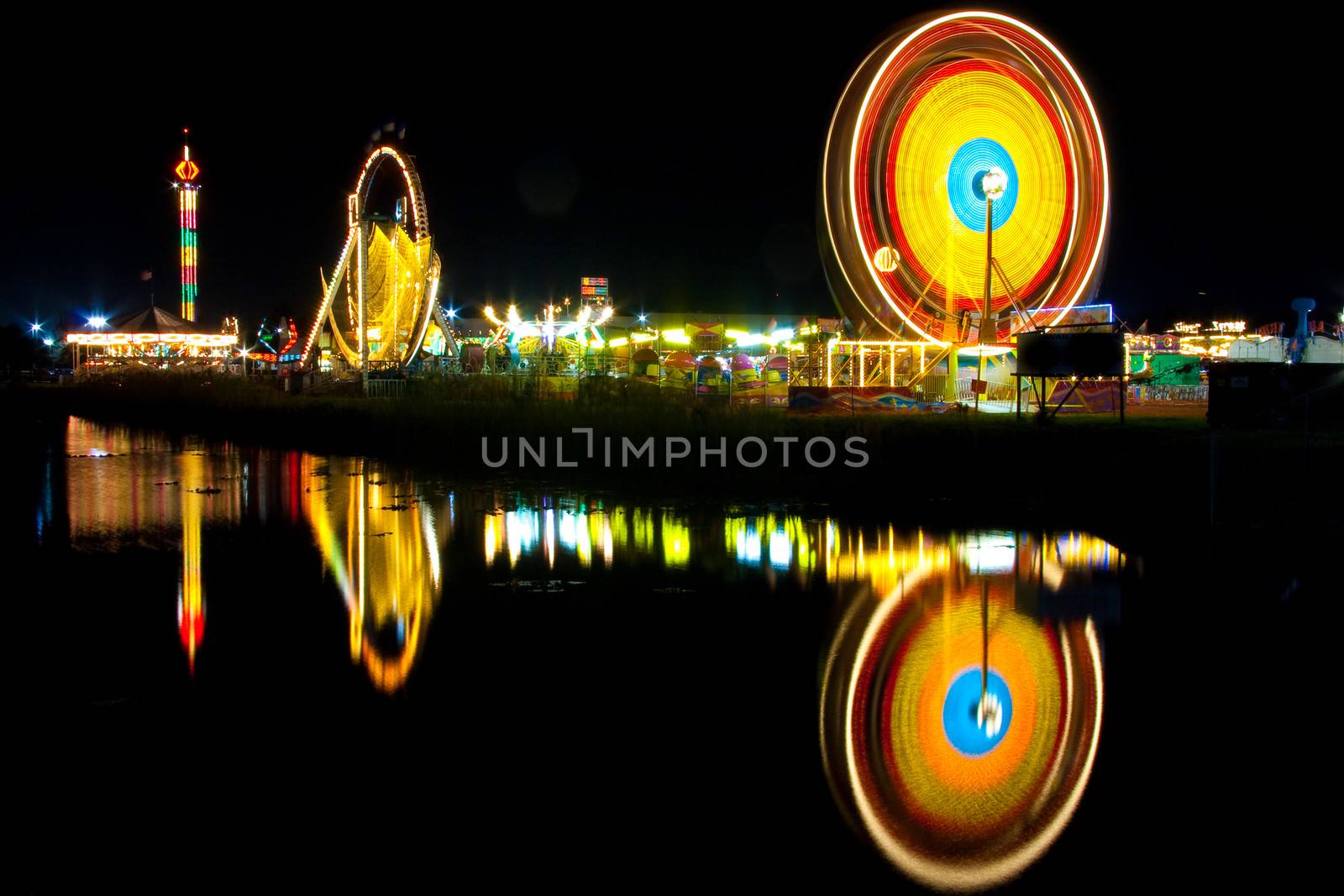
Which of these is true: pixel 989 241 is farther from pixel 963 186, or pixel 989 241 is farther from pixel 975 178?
pixel 975 178

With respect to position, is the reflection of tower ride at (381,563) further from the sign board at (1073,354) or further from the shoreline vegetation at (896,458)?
the sign board at (1073,354)

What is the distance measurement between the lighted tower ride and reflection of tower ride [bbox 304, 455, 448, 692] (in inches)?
3507

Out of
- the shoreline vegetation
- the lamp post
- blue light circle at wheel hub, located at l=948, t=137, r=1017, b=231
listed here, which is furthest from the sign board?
blue light circle at wheel hub, located at l=948, t=137, r=1017, b=231

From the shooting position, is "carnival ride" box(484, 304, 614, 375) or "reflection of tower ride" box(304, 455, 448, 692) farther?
"carnival ride" box(484, 304, 614, 375)

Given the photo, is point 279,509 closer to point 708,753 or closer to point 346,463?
point 346,463

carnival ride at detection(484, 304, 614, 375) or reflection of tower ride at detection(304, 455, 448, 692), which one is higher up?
carnival ride at detection(484, 304, 614, 375)

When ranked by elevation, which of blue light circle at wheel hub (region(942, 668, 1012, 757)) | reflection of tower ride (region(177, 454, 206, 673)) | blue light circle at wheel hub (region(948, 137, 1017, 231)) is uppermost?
blue light circle at wheel hub (region(948, 137, 1017, 231))

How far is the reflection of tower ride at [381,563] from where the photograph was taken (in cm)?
758

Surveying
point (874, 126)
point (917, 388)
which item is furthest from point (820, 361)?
point (874, 126)

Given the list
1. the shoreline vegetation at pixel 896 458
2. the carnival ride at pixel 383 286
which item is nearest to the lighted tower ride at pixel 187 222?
the carnival ride at pixel 383 286

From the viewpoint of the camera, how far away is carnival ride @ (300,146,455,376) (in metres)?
54.1

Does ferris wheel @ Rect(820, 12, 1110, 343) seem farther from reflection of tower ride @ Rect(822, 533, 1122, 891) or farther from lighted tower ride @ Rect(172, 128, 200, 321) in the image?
lighted tower ride @ Rect(172, 128, 200, 321)

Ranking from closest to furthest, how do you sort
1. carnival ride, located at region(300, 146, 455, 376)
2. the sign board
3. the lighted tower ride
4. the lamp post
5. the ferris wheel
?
the sign board, the ferris wheel, the lamp post, carnival ride, located at region(300, 146, 455, 376), the lighted tower ride

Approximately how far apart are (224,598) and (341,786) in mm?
4784
